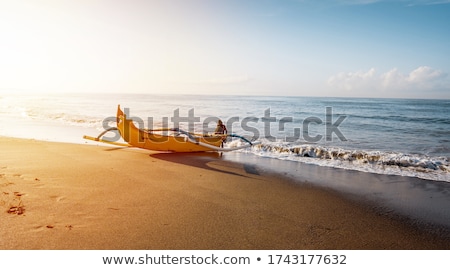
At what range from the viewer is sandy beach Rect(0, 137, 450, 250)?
3031mm

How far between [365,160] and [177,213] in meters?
5.82

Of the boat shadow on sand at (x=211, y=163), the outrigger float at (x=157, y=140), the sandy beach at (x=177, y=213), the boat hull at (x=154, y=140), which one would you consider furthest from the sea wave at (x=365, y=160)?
the sandy beach at (x=177, y=213)

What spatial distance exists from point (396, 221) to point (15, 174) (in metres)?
6.07

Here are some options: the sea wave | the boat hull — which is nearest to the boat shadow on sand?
the boat hull

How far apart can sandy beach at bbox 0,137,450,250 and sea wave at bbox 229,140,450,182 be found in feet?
7.47

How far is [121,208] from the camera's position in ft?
12.4

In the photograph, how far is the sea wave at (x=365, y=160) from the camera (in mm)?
6484

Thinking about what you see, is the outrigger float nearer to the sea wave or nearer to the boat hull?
the boat hull

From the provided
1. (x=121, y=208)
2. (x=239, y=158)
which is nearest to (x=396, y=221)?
(x=121, y=208)

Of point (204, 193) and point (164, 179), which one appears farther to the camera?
point (164, 179)

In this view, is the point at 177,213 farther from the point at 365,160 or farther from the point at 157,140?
the point at 365,160

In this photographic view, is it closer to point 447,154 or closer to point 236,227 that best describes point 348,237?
point 236,227
